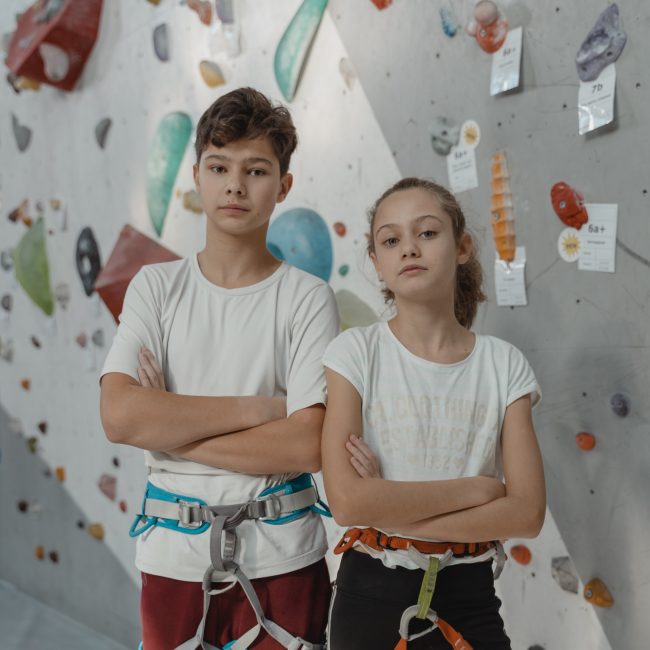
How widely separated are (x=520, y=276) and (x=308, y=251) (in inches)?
25.6

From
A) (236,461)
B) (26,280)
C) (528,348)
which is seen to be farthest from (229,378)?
(26,280)

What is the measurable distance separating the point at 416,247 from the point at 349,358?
0.19 meters

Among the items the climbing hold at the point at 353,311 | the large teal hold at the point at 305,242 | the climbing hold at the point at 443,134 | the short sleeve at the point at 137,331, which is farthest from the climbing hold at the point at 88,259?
the short sleeve at the point at 137,331

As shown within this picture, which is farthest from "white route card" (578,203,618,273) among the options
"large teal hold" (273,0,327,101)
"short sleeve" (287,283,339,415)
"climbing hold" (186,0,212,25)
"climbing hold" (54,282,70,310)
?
"climbing hold" (54,282,70,310)

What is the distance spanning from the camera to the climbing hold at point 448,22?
170 cm

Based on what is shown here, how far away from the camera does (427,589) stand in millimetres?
1087

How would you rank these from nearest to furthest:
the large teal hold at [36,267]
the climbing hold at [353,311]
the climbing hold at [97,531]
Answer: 1. the climbing hold at [353,311]
2. the climbing hold at [97,531]
3. the large teal hold at [36,267]

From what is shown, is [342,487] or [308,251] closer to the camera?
[342,487]

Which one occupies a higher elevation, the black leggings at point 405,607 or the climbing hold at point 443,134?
the climbing hold at point 443,134

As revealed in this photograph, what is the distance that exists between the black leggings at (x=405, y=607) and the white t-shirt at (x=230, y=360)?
126mm

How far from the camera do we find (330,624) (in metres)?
1.17

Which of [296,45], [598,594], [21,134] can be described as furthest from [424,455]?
[21,134]

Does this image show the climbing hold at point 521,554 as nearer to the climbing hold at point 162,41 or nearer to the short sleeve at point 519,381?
the short sleeve at point 519,381

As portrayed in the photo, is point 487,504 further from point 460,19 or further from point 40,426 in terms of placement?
point 40,426
